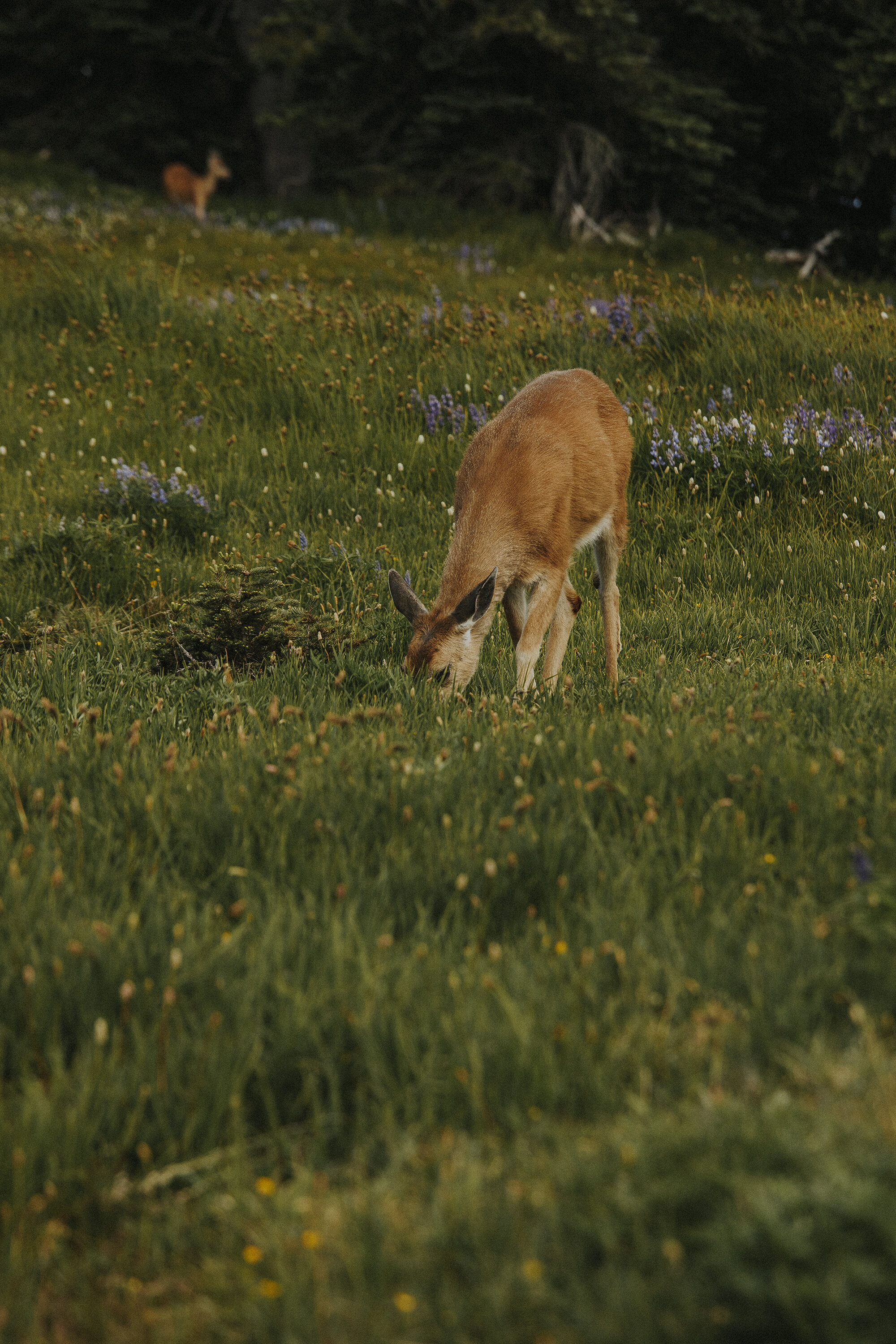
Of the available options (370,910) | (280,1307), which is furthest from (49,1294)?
(370,910)

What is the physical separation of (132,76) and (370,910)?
27075mm

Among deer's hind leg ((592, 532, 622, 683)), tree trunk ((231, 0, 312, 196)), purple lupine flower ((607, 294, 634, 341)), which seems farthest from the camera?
tree trunk ((231, 0, 312, 196))

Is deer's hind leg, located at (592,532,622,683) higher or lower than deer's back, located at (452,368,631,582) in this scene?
lower

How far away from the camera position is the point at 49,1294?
206cm

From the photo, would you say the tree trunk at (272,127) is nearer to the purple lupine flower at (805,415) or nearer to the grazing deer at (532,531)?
the purple lupine flower at (805,415)

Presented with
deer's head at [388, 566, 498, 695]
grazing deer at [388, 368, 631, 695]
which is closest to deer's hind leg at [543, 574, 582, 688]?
grazing deer at [388, 368, 631, 695]

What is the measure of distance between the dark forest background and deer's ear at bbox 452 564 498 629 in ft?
45.3

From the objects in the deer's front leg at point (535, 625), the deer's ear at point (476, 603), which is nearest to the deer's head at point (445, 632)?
the deer's ear at point (476, 603)

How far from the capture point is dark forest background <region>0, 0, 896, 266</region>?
17.3 m

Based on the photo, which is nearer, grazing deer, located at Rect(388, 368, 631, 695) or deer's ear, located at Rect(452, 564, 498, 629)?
deer's ear, located at Rect(452, 564, 498, 629)

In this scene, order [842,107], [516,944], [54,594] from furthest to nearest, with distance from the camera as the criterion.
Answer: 1. [842,107]
2. [54,594]
3. [516,944]

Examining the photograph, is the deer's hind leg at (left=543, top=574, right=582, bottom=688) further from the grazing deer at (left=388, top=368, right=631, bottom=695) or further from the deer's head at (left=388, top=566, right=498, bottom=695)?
the deer's head at (left=388, top=566, right=498, bottom=695)

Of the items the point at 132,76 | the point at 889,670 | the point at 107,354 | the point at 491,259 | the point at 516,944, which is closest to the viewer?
the point at 516,944

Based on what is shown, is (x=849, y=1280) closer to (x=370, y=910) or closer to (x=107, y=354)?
(x=370, y=910)
